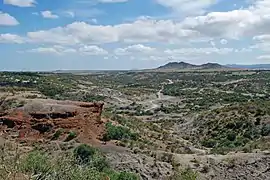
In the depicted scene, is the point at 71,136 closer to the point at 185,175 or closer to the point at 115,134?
the point at 115,134

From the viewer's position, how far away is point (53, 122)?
3622cm

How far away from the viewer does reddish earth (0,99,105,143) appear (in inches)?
1362

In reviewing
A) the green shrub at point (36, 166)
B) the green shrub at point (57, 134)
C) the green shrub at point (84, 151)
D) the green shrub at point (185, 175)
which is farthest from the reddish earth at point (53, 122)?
the green shrub at point (36, 166)

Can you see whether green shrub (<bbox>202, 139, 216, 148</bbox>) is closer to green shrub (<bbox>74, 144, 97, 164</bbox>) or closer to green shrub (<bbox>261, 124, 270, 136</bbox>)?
green shrub (<bbox>261, 124, 270, 136</bbox>)

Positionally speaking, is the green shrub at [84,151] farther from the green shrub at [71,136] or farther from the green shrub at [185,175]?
the green shrub at [185,175]

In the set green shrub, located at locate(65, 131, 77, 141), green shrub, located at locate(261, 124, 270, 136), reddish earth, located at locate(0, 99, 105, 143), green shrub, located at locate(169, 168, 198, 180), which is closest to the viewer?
green shrub, located at locate(169, 168, 198, 180)

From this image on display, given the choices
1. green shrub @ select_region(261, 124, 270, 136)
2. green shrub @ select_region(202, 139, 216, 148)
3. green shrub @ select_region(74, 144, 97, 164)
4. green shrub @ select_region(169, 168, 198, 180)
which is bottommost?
green shrub @ select_region(202, 139, 216, 148)

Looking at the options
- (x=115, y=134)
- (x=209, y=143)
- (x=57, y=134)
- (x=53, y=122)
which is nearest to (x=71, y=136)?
(x=57, y=134)

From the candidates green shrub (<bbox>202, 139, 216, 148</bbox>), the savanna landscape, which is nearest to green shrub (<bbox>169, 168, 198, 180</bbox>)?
the savanna landscape

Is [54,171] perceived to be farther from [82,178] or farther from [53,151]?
[53,151]

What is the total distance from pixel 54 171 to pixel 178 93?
3970 inches

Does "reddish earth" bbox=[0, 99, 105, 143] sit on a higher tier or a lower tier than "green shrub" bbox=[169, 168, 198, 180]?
higher

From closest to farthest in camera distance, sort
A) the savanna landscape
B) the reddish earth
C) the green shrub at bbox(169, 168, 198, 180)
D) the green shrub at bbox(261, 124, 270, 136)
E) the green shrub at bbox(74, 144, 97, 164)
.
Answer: the savanna landscape
the green shrub at bbox(169, 168, 198, 180)
the green shrub at bbox(74, 144, 97, 164)
the reddish earth
the green shrub at bbox(261, 124, 270, 136)

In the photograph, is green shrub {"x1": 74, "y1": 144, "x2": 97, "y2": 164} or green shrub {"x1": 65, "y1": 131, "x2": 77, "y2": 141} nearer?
green shrub {"x1": 74, "y1": 144, "x2": 97, "y2": 164}
